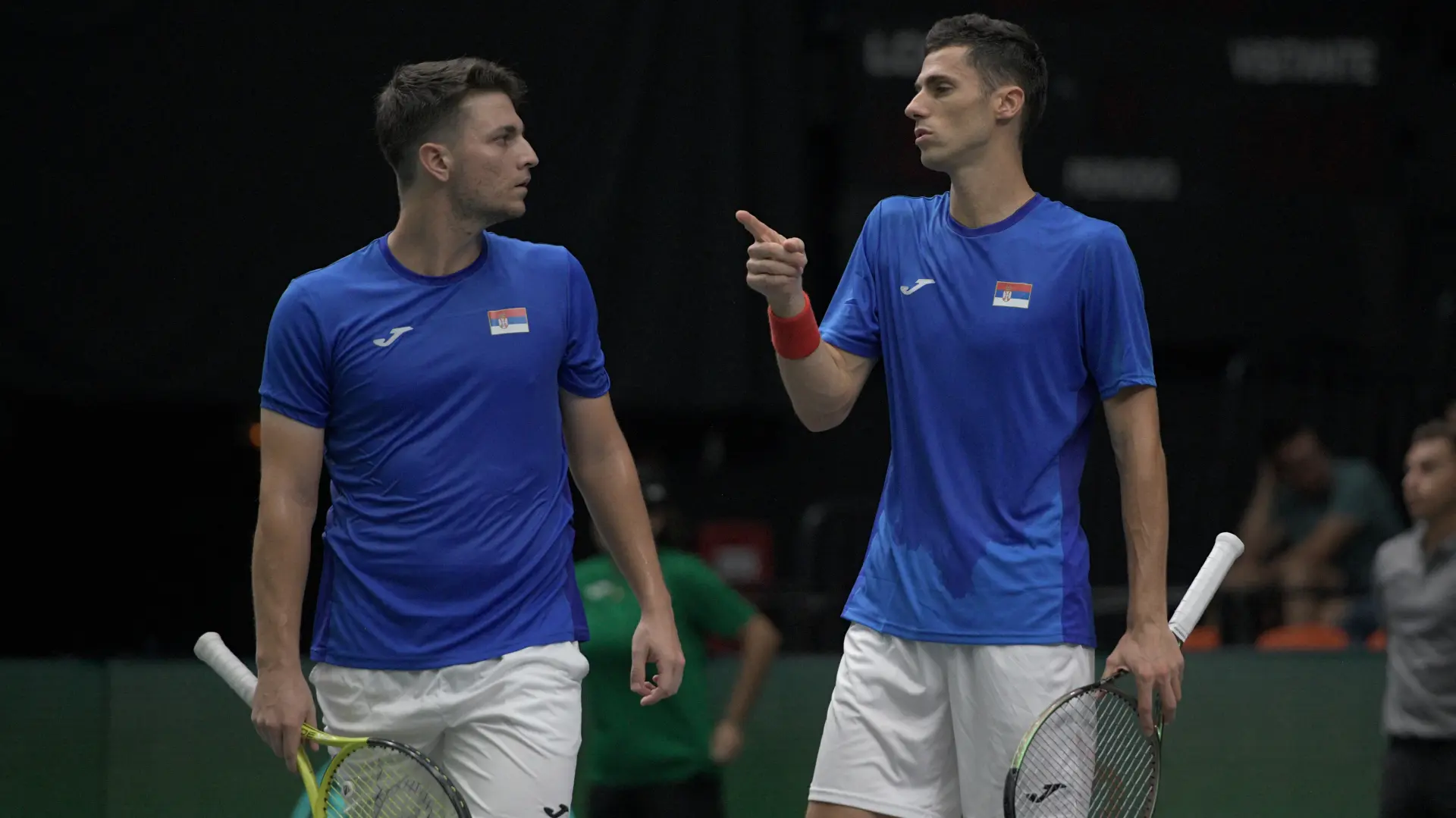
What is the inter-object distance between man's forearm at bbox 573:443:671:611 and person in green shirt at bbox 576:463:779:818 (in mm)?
1447

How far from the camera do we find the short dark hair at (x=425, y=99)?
12.0 ft

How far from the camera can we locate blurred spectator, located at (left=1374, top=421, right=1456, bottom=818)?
5137mm

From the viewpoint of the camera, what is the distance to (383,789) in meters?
3.37

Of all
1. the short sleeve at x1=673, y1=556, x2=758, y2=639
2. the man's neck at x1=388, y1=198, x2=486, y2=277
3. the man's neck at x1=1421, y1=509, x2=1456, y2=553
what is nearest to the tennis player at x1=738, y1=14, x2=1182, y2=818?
the man's neck at x1=388, y1=198, x2=486, y2=277

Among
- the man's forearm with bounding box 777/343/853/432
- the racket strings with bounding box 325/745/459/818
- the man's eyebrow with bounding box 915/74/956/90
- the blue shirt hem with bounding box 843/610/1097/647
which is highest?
the man's eyebrow with bounding box 915/74/956/90

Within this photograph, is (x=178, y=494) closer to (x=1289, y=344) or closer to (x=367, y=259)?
(x=367, y=259)

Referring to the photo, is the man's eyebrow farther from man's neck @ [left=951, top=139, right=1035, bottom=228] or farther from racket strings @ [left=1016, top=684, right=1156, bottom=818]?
racket strings @ [left=1016, top=684, right=1156, bottom=818]

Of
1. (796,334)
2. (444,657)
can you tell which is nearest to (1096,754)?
(796,334)

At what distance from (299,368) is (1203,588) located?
1.60 meters

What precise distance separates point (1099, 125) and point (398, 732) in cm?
373

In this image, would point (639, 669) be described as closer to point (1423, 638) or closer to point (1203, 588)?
point (1203, 588)

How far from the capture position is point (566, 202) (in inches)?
240

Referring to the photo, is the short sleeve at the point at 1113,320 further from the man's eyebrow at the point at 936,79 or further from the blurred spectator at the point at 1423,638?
the blurred spectator at the point at 1423,638

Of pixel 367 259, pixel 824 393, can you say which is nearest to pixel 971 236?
pixel 824 393
